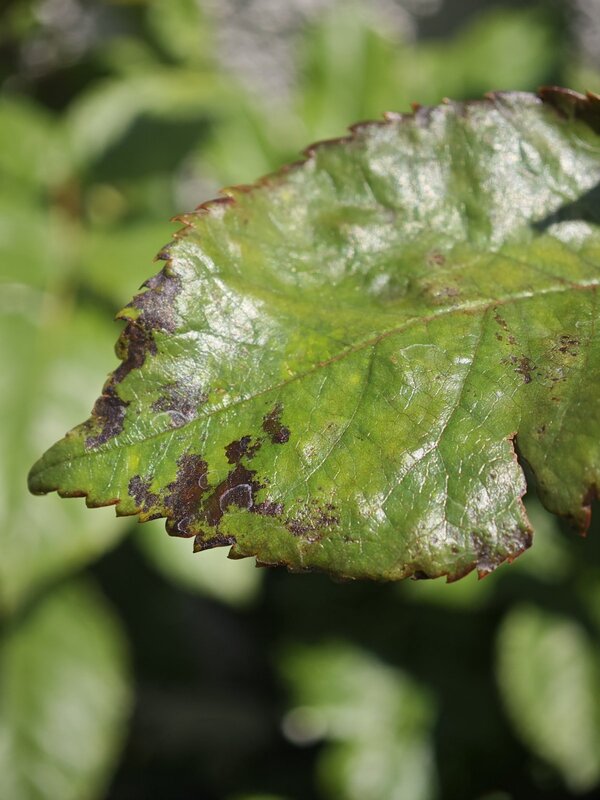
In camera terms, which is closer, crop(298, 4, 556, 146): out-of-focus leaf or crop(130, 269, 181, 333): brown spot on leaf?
crop(130, 269, 181, 333): brown spot on leaf

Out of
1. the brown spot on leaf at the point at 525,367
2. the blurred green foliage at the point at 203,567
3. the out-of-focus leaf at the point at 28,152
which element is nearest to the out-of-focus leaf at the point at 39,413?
the blurred green foliage at the point at 203,567

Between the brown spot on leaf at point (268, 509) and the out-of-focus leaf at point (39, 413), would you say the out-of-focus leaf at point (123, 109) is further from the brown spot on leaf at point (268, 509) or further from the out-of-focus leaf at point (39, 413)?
the brown spot on leaf at point (268, 509)

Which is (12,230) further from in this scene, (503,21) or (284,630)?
(503,21)

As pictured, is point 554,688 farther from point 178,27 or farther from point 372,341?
point 178,27

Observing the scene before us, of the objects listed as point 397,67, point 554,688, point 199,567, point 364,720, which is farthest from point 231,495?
point 397,67

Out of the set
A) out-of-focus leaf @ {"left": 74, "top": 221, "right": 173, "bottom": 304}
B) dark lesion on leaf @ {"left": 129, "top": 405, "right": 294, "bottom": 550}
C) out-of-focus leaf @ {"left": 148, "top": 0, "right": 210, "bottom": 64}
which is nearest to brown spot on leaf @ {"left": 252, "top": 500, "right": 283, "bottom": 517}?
dark lesion on leaf @ {"left": 129, "top": 405, "right": 294, "bottom": 550}

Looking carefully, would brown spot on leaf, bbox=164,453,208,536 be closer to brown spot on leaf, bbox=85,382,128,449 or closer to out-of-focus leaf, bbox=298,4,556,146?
brown spot on leaf, bbox=85,382,128,449
